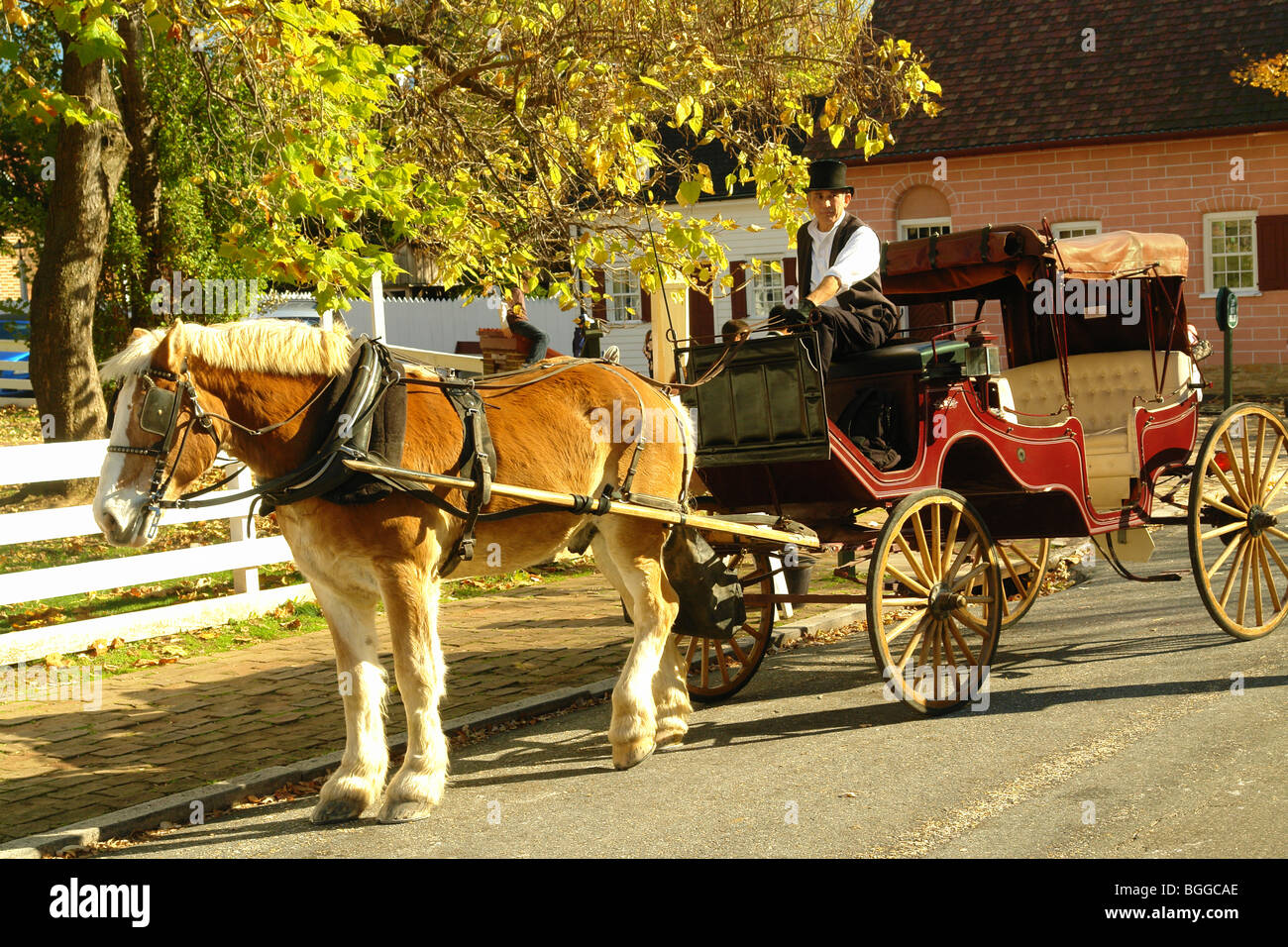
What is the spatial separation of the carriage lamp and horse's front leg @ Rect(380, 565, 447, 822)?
130 inches

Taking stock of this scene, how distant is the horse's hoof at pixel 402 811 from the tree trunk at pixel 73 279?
8.31m

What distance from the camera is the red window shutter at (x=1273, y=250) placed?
24.0m

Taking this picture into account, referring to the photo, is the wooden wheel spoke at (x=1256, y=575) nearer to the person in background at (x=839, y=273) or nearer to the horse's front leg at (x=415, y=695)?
the person in background at (x=839, y=273)

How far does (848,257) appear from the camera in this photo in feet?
23.6

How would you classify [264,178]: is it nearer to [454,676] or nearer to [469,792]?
[454,676]

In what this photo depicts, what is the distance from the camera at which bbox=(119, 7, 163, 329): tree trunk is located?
1427 cm

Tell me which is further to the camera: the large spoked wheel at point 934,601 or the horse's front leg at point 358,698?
the large spoked wheel at point 934,601

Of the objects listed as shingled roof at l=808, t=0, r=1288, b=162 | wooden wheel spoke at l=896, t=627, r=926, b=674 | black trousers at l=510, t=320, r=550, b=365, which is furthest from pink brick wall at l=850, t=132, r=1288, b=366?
wooden wheel spoke at l=896, t=627, r=926, b=674

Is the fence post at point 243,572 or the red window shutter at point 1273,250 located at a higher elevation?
the red window shutter at point 1273,250

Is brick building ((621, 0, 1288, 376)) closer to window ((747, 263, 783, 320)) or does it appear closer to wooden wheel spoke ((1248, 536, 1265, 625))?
window ((747, 263, 783, 320))

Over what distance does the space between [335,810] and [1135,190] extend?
2310 cm

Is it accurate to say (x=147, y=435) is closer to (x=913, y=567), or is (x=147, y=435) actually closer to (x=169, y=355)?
(x=169, y=355)
